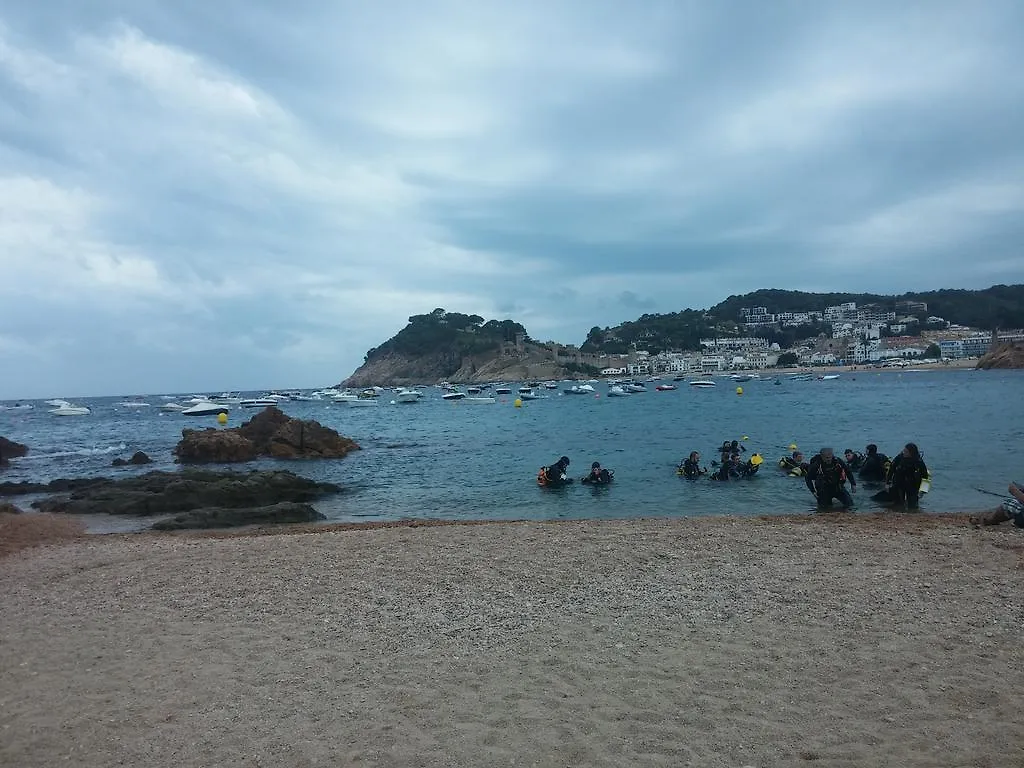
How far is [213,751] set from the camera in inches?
183

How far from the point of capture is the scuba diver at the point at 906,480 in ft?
50.5

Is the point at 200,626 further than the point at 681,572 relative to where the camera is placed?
No

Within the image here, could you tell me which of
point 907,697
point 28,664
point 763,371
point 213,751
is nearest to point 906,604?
point 907,697

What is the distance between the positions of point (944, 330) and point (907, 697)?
22779 cm

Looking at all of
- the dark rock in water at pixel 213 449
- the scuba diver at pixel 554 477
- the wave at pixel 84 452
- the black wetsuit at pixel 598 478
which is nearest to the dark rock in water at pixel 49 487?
the dark rock in water at pixel 213 449

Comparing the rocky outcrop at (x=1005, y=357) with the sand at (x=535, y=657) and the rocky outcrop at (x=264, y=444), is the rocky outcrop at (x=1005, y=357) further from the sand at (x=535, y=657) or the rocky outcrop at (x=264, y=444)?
the sand at (x=535, y=657)

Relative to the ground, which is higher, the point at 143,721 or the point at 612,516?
the point at 143,721

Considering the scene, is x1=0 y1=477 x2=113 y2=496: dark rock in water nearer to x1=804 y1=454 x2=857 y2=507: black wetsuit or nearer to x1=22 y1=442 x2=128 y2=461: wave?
x1=22 y1=442 x2=128 y2=461: wave

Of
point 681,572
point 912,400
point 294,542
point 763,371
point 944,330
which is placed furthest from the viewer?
point 944,330

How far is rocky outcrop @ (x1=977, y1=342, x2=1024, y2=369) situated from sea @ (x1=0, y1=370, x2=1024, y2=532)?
252ft

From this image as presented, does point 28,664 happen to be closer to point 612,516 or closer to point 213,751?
point 213,751

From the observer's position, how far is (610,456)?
28.8 meters

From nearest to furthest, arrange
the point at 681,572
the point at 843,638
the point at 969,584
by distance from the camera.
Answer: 1. the point at 843,638
2. the point at 969,584
3. the point at 681,572

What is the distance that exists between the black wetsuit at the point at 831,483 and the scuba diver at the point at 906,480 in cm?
100
